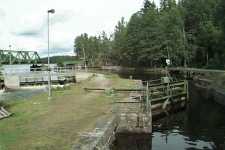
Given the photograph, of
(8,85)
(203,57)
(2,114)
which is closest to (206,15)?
(203,57)

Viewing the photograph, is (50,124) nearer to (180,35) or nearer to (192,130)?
(192,130)

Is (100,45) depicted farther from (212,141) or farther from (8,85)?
(212,141)

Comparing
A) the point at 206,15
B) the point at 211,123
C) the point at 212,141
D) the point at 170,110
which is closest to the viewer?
the point at 212,141

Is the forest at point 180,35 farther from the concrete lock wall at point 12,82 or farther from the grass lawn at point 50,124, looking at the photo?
the grass lawn at point 50,124

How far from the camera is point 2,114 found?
57.6 feet

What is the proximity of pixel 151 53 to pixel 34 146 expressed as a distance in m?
74.7

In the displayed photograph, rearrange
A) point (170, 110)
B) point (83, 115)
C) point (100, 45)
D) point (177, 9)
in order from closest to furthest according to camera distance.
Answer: point (83, 115) → point (170, 110) → point (177, 9) → point (100, 45)

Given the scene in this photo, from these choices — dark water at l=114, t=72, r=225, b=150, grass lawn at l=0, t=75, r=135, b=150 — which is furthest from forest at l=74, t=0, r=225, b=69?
grass lawn at l=0, t=75, r=135, b=150

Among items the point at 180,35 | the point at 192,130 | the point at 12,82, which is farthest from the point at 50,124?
Result: the point at 180,35

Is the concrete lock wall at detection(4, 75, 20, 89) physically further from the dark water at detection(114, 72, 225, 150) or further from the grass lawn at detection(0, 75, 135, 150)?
the grass lawn at detection(0, 75, 135, 150)

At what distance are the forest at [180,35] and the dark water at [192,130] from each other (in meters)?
24.0

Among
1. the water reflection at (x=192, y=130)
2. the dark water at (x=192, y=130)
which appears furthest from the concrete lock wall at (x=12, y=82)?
the water reflection at (x=192, y=130)

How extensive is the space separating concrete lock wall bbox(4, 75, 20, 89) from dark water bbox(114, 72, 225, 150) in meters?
29.7

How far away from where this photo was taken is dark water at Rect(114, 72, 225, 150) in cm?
1833
